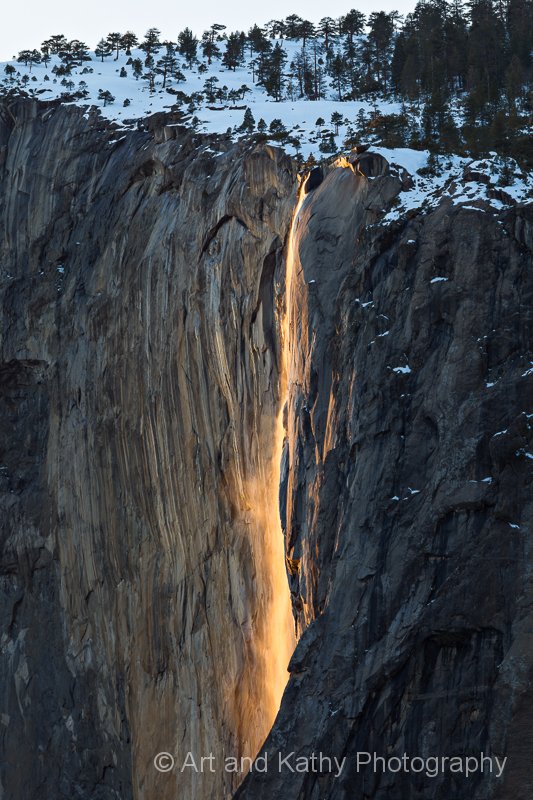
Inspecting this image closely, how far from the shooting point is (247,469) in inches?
1492

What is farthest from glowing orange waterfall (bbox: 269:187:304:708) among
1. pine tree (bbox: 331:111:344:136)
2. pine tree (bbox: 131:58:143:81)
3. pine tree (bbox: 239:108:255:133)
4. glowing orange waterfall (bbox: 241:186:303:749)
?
pine tree (bbox: 131:58:143:81)

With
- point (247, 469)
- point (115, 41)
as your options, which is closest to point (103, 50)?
point (115, 41)

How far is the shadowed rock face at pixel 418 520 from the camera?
26.0 metres

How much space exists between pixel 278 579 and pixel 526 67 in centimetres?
2634

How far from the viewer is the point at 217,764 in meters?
38.7

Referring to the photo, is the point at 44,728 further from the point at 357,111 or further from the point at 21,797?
the point at 357,111

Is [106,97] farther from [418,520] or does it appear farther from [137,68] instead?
[418,520]

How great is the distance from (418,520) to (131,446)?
59.7 feet

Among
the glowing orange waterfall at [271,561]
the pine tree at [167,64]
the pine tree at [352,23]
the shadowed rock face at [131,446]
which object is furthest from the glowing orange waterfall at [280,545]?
the pine tree at [352,23]

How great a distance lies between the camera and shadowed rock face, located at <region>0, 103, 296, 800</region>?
3838cm

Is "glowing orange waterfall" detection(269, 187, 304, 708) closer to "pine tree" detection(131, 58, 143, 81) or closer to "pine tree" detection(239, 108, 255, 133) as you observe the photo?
"pine tree" detection(239, 108, 255, 133)

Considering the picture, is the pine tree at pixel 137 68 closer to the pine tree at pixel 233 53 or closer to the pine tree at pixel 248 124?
the pine tree at pixel 233 53

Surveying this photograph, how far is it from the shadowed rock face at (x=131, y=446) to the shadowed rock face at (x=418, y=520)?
6.75 m

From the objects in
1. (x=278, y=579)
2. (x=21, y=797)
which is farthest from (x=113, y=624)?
(x=278, y=579)
